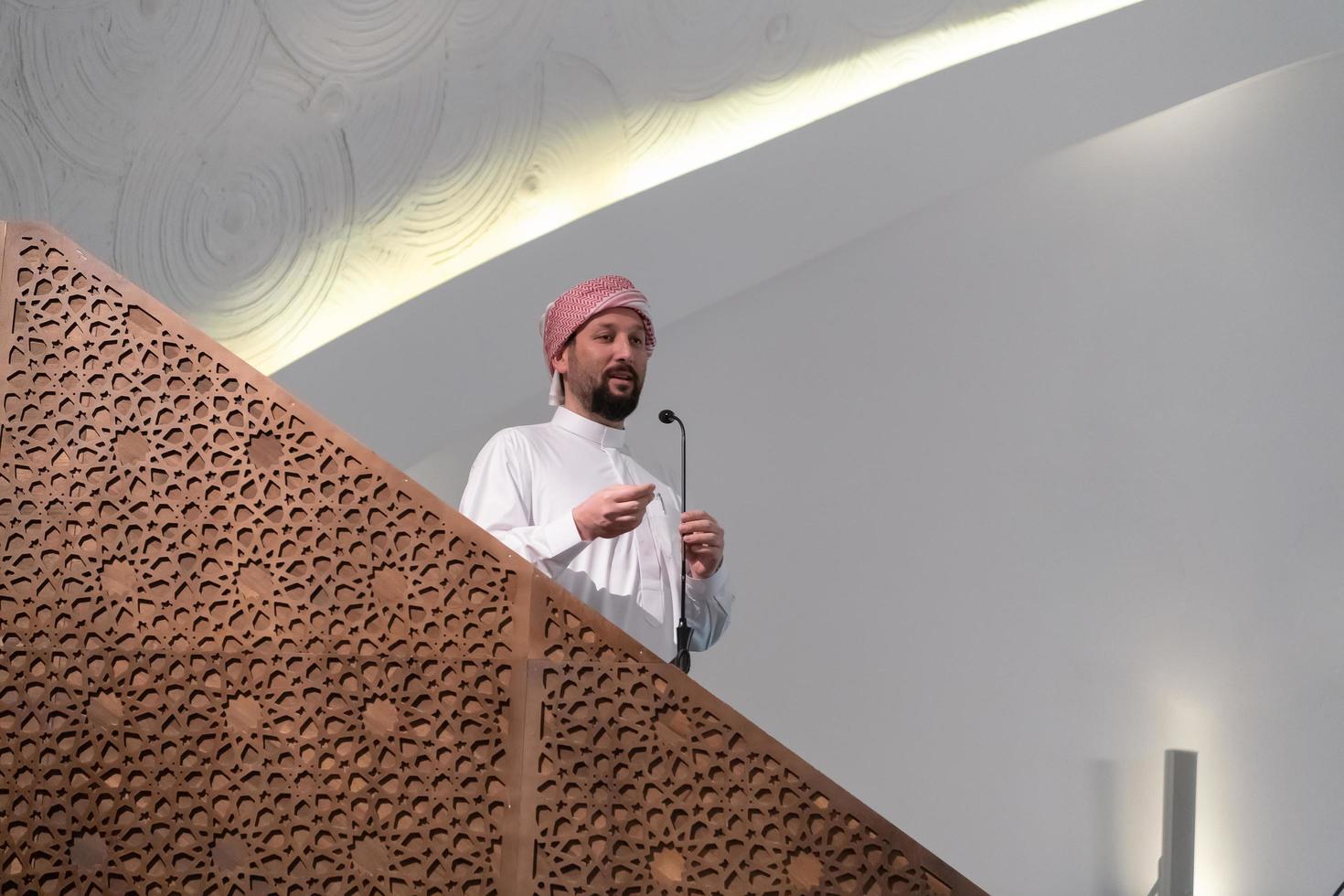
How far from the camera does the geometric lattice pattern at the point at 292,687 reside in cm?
171

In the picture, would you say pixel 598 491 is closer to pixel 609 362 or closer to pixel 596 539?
pixel 596 539

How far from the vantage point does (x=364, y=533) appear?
181 cm

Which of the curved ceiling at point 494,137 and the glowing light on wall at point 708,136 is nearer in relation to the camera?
the curved ceiling at point 494,137

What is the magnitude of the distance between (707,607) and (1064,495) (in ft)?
8.10

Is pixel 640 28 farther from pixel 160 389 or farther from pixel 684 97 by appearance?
pixel 160 389

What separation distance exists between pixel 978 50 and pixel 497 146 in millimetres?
1806

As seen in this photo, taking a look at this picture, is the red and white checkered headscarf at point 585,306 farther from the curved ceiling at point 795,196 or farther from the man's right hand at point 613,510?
the curved ceiling at point 795,196

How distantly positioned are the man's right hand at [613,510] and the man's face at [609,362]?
1.96ft

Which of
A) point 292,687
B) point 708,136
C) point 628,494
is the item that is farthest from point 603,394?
point 708,136

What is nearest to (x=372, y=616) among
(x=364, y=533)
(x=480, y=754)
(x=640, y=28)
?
(x=364, y=533)

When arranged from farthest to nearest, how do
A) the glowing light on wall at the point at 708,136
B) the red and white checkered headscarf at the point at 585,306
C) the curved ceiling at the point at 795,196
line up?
the curved ceiling at the point at 795,196, the glowing light on wall at the point at 708,136, the red and white checkered headscarf at the point at 585,306

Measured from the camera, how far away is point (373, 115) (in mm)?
3695

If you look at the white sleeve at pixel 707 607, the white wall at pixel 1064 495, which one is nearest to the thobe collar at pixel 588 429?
the white sleeve at pixel 707 607

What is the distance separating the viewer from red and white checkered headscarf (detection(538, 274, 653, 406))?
2.70 meters
